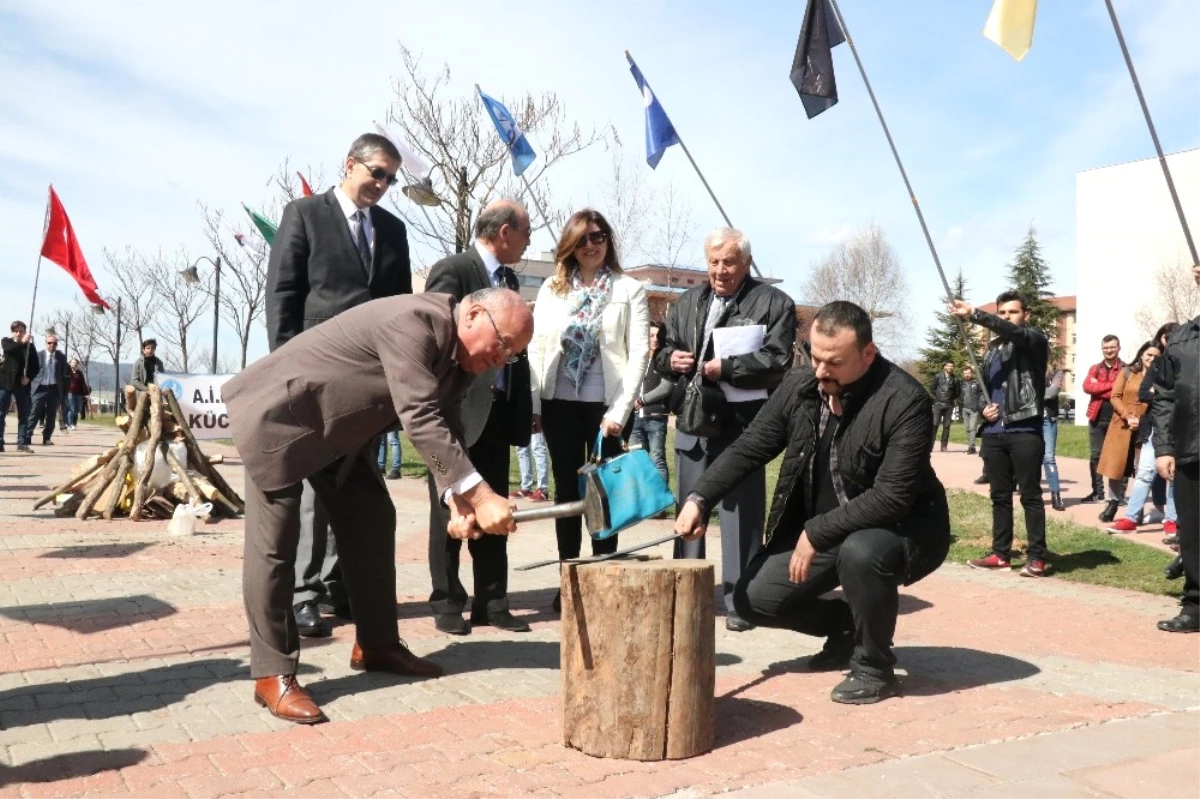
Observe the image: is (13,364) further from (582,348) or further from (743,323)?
(743,323)

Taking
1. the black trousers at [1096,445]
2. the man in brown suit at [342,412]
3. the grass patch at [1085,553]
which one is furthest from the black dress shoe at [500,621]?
the black trousers at [1096,445]

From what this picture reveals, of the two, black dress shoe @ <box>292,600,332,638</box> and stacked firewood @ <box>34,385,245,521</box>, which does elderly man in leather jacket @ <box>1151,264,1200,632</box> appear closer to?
black dress shoe @ <box>292,600,332,638</box>

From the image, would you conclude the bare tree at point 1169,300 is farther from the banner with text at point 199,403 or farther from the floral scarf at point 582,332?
the floral scarf at point 582,332

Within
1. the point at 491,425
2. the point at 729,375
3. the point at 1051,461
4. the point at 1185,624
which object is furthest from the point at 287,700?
the point at 1051,461

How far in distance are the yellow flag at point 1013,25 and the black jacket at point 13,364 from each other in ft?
54.9

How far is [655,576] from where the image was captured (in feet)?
12.0

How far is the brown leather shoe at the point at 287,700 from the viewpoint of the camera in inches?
156

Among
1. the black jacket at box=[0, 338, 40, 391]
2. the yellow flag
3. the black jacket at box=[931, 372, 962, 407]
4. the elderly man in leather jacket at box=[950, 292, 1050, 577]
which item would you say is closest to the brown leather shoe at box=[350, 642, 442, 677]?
the elderly man in leather jacket at box=[950, 292, 1050, 577]

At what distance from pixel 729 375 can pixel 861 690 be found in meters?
1.87

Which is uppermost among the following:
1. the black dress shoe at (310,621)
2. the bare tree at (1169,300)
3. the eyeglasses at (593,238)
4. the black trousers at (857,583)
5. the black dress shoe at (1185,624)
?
the bare tree at (1169,300)

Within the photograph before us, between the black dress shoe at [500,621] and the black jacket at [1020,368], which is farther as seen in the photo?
the black jacket at [1020,368]

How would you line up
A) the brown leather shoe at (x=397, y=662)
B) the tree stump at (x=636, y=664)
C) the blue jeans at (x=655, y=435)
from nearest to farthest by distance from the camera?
1. the tree stump at (x=636, y=664)
2. the brown leather shoe at (x=397, y=662)
3. the blue jeans at (x=655, y=435)

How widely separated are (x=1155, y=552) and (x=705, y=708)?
6720 millimetres

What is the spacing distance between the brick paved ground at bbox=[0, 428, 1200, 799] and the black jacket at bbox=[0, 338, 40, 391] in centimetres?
1343
